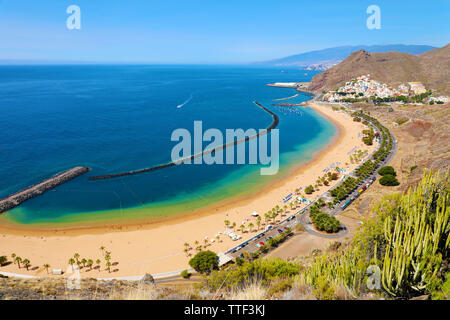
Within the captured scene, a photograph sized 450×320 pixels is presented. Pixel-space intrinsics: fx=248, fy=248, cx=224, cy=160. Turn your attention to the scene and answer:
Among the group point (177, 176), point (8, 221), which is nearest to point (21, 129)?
point (8, 221)

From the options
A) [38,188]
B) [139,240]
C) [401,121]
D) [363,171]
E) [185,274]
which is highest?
[401,121]

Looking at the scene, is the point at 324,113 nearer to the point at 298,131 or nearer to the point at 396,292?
the point at 298,131

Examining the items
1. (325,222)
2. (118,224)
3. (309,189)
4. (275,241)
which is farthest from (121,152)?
(325,222)

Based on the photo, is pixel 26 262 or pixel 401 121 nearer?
pixel 26 262

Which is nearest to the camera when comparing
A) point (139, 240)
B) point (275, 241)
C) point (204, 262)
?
point (204, 262)

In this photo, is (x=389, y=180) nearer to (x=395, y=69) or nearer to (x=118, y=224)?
(x=118, y=224)

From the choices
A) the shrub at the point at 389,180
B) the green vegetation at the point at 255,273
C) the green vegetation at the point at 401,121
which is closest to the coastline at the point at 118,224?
the green vegetation at the point at 255,273

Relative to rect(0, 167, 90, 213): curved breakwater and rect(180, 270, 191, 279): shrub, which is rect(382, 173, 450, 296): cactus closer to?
rect(180, 270, 191, 279): shrub

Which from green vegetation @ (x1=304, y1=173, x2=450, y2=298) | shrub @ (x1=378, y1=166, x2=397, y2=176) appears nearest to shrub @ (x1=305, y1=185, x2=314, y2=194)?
shrub @ (x1=378, y1=166, x2=397, y2=176)
